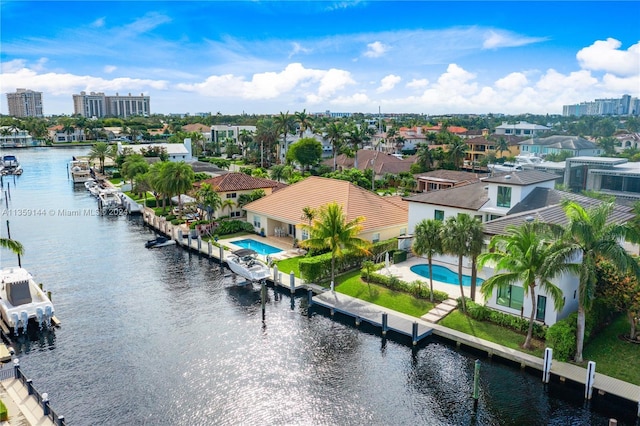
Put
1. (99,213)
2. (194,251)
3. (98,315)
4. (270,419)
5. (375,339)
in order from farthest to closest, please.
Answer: (99,213) < (194,251) < (98,315) < (375,339) < (270,419)

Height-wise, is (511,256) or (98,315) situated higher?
(511,256)

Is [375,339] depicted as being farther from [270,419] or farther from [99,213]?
[99,213]

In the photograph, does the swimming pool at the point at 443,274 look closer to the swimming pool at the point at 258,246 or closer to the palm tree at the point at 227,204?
the swimming pool at the point at 258,246

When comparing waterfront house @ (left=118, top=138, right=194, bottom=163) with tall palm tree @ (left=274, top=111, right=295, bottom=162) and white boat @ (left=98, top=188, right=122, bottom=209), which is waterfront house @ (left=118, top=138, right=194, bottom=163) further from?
white boat @ (left=98, top=188, right=122, bottom=209)

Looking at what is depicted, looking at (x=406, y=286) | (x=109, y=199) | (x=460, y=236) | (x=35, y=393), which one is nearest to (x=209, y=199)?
(x=406, y=286)

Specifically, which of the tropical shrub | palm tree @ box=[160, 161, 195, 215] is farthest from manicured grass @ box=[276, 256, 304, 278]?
palm tree @ box=[160, 161, 195, 215]

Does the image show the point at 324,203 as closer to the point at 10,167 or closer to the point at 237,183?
the point at 237,183

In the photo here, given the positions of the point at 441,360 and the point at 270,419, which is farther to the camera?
the point at 441,360

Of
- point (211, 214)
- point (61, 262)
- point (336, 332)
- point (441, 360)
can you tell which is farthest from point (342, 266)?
point (61, 262)
